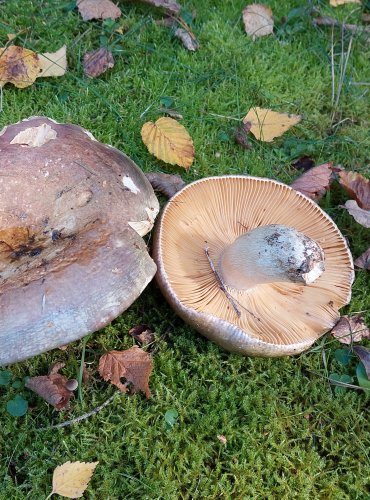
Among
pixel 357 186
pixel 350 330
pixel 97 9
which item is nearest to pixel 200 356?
pixel 350 330

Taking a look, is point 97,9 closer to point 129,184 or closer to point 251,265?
point 129,184

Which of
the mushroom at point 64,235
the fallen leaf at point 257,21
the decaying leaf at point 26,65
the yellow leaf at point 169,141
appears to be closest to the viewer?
the mushroom at point 64,235

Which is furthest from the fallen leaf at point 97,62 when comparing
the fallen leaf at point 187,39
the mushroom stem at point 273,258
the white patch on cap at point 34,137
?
the mushroom stem at point 273,258

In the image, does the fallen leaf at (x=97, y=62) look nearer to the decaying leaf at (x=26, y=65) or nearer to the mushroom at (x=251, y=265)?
the decaying leaf at (x=26, y=65)

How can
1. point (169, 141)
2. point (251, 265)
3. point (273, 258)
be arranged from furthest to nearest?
1. point (169, 141)
2. point (251, 265)
3. point (273, 258)

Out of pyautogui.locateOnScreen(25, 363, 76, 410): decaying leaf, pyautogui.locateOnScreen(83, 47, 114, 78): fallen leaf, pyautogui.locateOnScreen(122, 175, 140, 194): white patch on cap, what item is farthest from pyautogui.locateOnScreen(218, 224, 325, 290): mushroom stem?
pyautogui.locateOnScreen(83, 47, 114, 78): fallen leaf

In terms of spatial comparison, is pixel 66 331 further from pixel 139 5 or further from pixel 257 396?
pixel 139 5

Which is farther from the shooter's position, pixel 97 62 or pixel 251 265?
pixel 97 62
